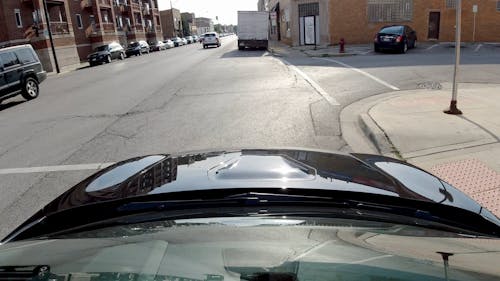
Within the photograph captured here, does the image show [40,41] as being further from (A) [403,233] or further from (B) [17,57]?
(A) [403,233]

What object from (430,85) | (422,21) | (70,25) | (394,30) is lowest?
(430,85)

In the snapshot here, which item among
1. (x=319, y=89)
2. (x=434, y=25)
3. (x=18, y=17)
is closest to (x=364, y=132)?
(x=319, y=89)

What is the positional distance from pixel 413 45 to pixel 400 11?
6.04 metres

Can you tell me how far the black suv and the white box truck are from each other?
925 inches

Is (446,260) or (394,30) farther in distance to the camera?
(394,30)

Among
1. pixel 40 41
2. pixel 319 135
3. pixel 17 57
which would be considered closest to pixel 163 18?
pixel 40 41

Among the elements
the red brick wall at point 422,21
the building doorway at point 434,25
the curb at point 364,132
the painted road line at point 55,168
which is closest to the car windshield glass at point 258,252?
the curb at point 364,132

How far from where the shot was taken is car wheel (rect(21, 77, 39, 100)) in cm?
1534

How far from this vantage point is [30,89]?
1569 cm

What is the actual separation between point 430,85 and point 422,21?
22.9 metres

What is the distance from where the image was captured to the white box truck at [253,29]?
1471 inches

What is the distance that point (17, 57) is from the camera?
1511 cm

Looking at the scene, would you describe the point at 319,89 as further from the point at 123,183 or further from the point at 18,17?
the point at 18,17

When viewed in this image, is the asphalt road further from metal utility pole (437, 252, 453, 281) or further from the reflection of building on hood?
metal utility pole (437, 252, 453, 281)
